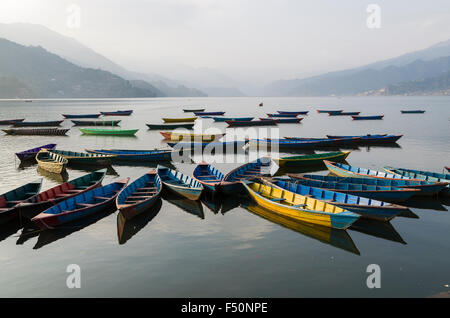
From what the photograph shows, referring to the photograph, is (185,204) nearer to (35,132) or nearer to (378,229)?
(378,229)

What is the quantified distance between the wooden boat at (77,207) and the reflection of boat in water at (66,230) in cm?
40

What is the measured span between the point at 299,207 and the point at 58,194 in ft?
57.4

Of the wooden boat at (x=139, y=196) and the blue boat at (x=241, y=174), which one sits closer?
the wooden boat at (x=139, y=196)

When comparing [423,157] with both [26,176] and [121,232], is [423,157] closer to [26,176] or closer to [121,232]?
[121,232]

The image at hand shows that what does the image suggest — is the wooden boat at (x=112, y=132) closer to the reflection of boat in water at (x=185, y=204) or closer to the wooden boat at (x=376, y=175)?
the reflection of boat in water at (x=185, y=204)

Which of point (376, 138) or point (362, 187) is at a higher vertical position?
point (376, 138)

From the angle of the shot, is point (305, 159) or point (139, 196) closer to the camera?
point (139, 196)

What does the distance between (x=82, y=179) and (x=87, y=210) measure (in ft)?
21.6

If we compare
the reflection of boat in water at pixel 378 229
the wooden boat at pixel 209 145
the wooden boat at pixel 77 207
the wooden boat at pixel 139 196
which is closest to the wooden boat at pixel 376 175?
the reflection of boat in water at pixel 378 229

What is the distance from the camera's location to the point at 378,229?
19.6m

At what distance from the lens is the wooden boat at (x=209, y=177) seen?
2424cm

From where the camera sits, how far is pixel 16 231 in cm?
1948

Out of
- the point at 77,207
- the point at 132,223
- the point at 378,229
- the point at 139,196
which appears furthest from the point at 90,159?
the point at 378,229
